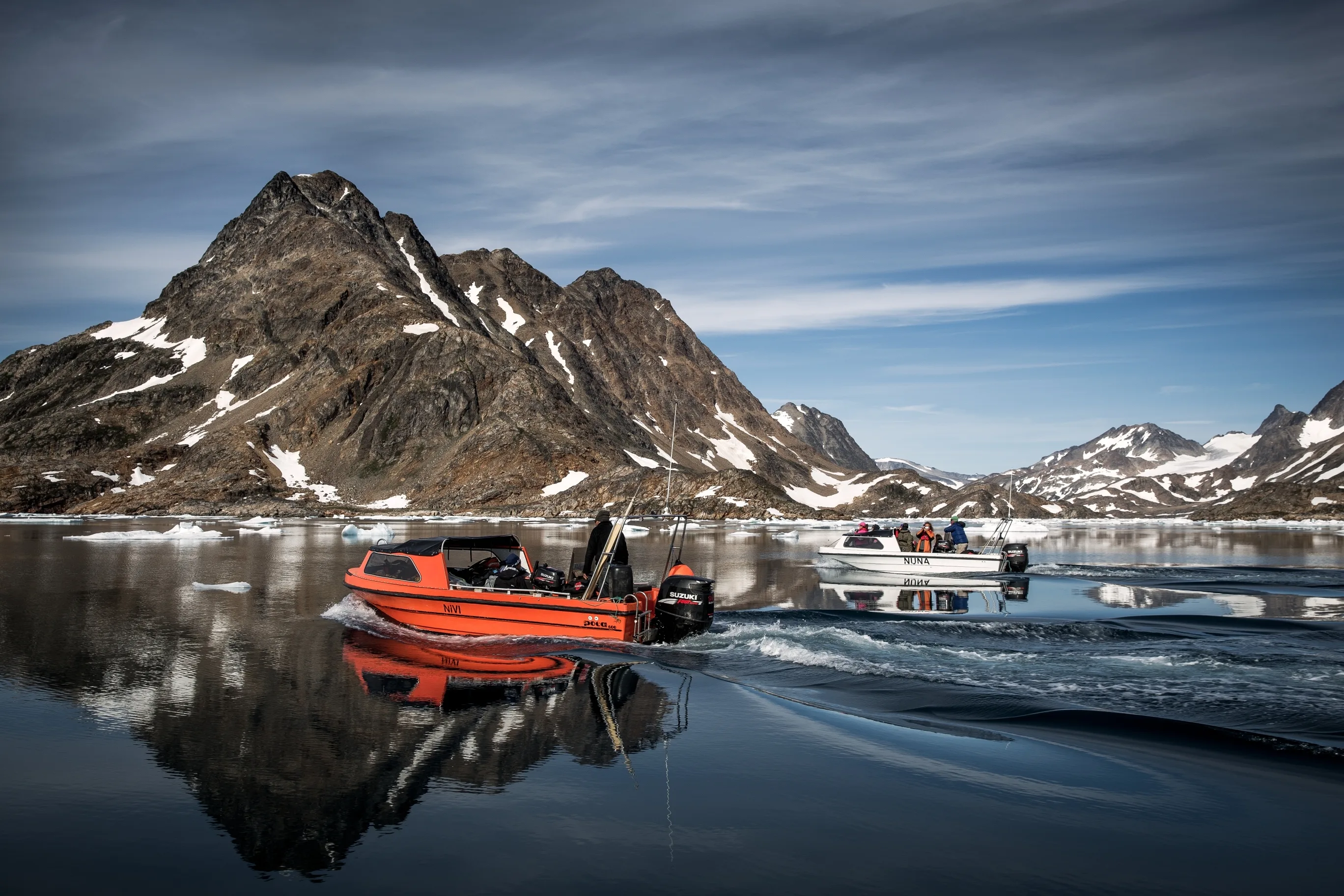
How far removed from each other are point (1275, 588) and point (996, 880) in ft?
123

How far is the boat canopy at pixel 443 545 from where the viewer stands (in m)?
26.4

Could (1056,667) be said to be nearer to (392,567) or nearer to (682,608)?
(682,608)

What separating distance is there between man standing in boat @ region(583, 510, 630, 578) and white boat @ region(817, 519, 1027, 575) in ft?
85.1

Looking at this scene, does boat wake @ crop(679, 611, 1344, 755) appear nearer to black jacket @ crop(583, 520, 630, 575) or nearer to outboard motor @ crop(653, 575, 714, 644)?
outboard motor @ crop(653, 575, 714, 644)

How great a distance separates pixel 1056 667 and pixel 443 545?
16293 mm

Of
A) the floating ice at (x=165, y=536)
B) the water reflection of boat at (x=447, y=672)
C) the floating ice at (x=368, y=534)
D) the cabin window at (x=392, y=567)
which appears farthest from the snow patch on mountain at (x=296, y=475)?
the water reflection of boat at (x=447, y=672)

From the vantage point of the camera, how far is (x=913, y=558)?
48125 millimetres

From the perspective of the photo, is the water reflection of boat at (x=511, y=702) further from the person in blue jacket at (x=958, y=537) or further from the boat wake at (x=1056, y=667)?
the person in blue jacket at (x=958, y=537)

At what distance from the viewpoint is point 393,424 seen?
170 metres

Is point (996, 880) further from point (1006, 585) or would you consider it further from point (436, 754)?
point (1006, 585)

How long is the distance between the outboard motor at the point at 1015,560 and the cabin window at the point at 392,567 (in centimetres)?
3204

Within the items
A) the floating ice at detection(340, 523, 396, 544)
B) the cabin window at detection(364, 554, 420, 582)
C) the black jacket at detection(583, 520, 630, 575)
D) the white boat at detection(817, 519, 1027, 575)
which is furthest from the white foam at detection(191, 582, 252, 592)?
the floating ice at detection(340, 523, 396, 544)

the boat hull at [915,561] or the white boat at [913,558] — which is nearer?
the boat hull at [915,561]

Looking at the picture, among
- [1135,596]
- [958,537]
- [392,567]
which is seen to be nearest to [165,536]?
[392,567]
